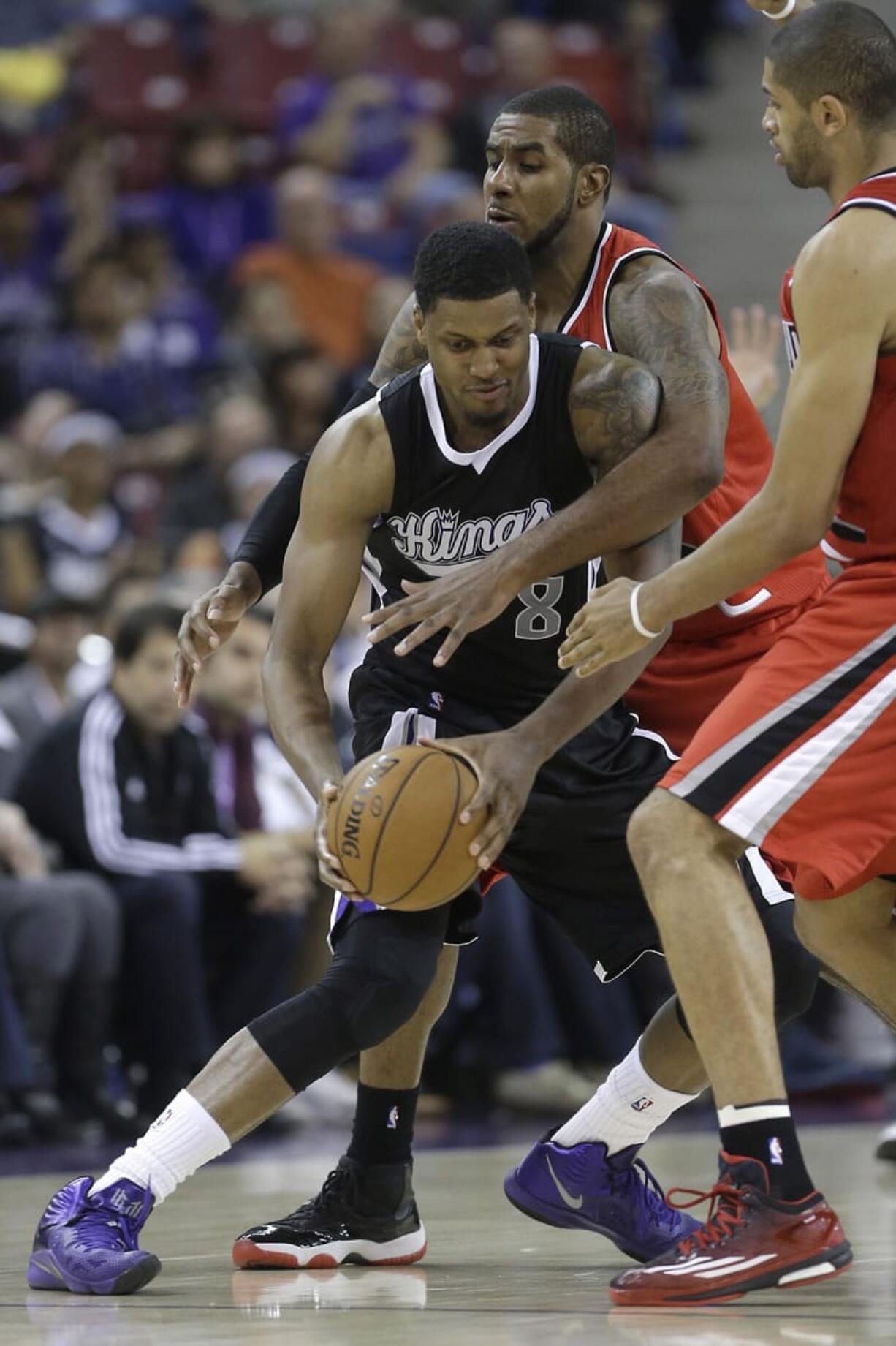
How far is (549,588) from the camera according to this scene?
171 inches

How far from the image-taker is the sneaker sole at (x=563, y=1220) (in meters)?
4.32

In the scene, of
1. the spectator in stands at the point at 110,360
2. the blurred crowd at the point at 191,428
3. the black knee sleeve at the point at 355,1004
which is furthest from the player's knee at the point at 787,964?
the spectator in stands at the point at 110,360

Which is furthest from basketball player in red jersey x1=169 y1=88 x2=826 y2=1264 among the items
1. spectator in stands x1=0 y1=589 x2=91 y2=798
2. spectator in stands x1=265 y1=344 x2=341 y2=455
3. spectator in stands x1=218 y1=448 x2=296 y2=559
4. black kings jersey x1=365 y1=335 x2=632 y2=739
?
spectator in stands x1=265 y1=344 x2=341 y2=455

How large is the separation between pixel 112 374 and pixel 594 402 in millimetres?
7515

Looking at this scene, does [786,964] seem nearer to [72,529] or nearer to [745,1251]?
[745,1251]

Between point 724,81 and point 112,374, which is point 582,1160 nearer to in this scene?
point 112,374

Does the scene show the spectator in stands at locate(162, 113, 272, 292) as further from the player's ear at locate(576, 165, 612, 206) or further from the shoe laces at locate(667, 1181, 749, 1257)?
the shoe laces at locate(667, 1181, 749, 1257)

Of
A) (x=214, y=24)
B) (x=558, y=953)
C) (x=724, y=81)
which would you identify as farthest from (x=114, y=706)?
(x=724, y=81)

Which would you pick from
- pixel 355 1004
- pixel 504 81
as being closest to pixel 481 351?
pixel 355 1004

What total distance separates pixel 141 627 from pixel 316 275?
4.90 meters

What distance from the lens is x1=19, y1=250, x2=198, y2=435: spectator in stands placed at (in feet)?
37.2

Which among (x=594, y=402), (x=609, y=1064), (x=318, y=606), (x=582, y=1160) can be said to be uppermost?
(x=594, y=402)

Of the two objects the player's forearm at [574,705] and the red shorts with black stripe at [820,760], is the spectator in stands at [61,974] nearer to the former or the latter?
the player's forearm at [574,705]

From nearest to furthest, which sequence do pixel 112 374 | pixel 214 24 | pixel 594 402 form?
pixel 594 402
pixel 112 374
pixel 214 24
